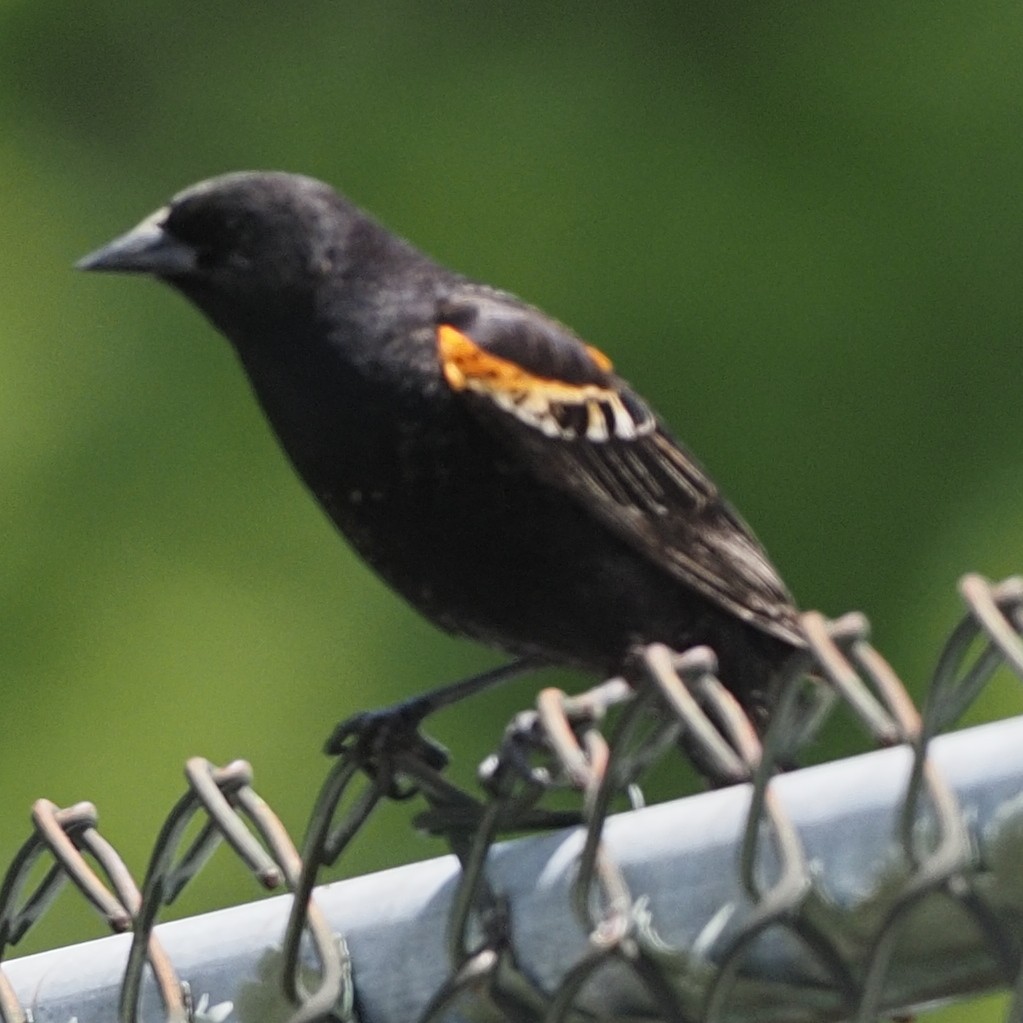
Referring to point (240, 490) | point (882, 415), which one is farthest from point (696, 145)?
point (240, 490)

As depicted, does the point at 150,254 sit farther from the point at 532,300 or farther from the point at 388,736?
the point at 532,300

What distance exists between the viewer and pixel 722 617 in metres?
2.58

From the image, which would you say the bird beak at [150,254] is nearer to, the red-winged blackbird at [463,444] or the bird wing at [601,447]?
the red-winged blackbird at [463,444]

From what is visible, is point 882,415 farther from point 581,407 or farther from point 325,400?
point 325,400

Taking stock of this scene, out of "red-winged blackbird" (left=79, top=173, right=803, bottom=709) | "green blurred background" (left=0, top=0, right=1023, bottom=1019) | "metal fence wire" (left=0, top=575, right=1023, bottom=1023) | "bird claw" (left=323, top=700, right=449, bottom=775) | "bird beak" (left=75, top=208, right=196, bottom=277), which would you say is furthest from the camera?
"green blurred background" (left=0, top=0, right=1023, bottom=1019)

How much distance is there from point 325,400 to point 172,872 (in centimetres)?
100

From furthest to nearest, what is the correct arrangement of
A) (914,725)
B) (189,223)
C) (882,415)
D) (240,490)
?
(240,490) → (882,415) → (189,223) → (914,725)

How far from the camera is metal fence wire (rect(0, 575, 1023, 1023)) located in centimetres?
107

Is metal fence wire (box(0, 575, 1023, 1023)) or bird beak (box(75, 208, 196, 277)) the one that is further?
bird beak (box(75, 208, 196, 277))

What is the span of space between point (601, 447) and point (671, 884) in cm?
143

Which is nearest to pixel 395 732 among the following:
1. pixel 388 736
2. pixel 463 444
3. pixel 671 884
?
pixel 388 736

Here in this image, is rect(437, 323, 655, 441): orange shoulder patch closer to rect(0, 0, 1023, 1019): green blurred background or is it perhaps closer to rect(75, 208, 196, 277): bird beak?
rect(75, 208, 196, 277): bird beak

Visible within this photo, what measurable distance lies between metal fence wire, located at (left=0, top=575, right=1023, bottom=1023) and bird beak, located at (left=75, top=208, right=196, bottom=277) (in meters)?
1.20

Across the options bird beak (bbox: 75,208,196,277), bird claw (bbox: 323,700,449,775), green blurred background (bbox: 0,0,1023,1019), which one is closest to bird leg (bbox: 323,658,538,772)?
Result: bird claw (bbox: 323,700,449,775)
